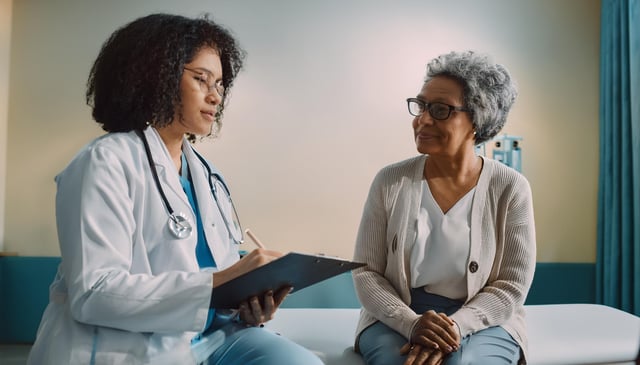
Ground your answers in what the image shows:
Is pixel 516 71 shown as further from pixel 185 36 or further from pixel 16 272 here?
pixel 16 272

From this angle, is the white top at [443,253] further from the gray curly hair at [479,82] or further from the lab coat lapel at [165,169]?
the lab coat lapel at [165,169]

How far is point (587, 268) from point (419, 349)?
249cm

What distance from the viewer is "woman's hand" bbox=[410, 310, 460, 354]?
72.0 inches

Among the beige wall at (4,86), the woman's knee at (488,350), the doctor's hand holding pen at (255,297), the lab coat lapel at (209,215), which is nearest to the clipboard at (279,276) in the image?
the doctor's hand holding pen at (255,297)

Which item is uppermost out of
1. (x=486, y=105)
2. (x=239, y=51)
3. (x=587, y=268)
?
(x=239, y=51)

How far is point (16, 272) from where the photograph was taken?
371cm

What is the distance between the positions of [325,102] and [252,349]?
8.29ft

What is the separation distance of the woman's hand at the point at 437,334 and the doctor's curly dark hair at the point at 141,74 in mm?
972

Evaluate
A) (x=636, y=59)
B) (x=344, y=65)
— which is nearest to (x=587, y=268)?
(x=636, y=59)

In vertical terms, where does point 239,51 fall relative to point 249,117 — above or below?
above

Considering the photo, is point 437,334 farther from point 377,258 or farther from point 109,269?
point 109,269

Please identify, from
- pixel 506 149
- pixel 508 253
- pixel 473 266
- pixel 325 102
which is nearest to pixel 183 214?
pixel 473 266

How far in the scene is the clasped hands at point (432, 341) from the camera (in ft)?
5.99

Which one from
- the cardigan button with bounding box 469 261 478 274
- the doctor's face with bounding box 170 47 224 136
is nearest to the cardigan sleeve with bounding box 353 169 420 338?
the cardigan button with bounding box 469 261 478 274
